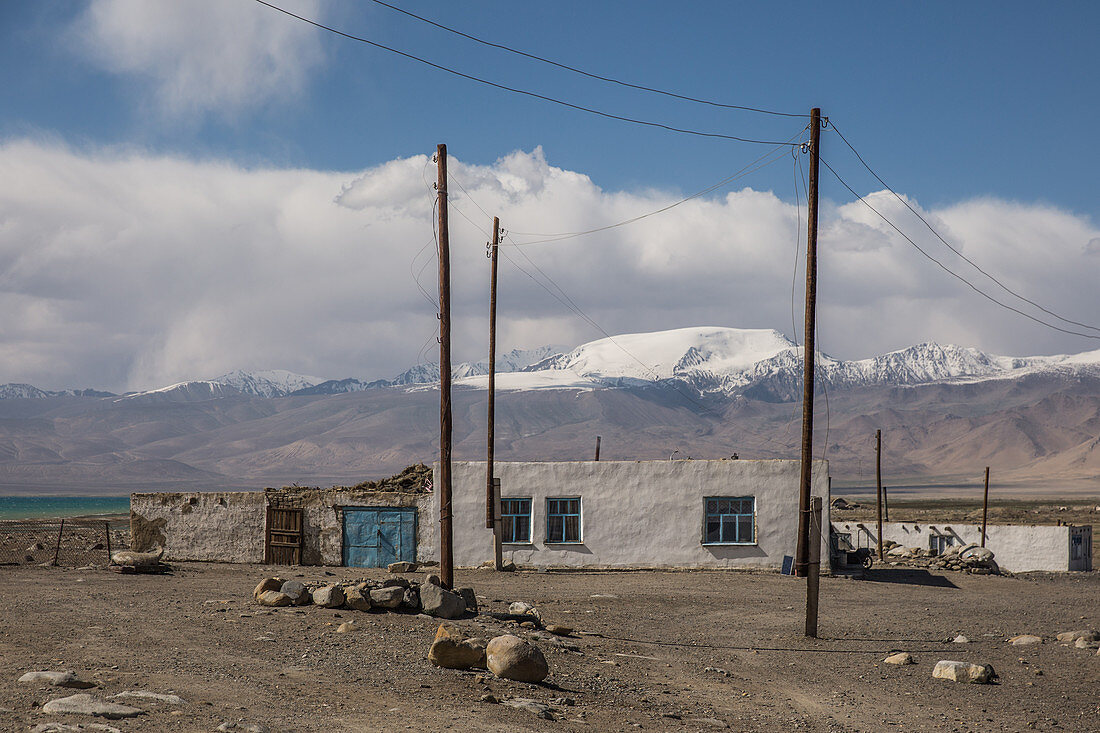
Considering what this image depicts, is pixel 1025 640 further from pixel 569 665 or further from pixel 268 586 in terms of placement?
pixel 268 586

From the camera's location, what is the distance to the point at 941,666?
53.2 ft

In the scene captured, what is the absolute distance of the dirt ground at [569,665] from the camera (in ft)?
38.4

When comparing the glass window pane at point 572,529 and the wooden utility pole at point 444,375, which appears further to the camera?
the glass window pane at point 572,529

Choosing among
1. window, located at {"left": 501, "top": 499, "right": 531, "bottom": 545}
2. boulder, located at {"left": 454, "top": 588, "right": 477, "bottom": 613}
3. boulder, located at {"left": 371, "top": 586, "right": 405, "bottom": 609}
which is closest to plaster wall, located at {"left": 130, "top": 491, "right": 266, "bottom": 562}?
window, located at {"left": 501, "top": 499, "right": 531, "bottom": 545}

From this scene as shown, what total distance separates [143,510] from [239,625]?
20262mm

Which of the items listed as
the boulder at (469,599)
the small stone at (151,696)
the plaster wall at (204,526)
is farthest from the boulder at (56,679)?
the plaster wall at (204,526)

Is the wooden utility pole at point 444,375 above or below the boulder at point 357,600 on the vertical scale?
above

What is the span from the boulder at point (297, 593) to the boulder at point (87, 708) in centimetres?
743

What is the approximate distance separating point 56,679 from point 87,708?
125 centimetres

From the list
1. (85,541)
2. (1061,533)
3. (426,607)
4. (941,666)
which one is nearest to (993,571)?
(1061,533)

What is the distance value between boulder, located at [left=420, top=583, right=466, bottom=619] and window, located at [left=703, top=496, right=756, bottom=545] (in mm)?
15597

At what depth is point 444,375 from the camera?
2212 centimetres

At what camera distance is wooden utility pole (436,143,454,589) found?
21.3 meters

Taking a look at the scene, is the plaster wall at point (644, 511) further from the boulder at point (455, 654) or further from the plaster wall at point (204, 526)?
the boulder at point (455, 654)
